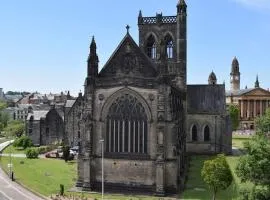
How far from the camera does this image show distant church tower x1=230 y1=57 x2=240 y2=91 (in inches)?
5765

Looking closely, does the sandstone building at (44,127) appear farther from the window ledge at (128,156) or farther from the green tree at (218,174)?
the green tree at (218,174)

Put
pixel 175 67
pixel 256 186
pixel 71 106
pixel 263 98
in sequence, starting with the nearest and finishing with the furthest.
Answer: pixel 256 186, pixel 175 67, pixel 71 106, pixel 263 98

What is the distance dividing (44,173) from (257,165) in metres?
32.6

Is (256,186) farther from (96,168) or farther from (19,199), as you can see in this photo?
(19,199)

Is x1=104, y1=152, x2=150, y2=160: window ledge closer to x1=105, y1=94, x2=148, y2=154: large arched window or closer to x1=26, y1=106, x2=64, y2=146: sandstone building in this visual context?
x1=105, y1=94, x2=148, y2=154: large arched window

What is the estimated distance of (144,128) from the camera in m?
43.9

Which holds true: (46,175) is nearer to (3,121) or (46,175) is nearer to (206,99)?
(206,99)

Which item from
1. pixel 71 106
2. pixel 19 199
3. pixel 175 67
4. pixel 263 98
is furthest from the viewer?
pixel 263 98

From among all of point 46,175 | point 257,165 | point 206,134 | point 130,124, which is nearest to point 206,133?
point 206,134

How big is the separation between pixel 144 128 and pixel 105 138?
187 inches

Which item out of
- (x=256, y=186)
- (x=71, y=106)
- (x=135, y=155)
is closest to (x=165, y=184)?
(x=135, y=155)

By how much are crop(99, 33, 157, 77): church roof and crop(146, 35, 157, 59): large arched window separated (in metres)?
18.6

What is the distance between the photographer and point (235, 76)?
14788 centimetres

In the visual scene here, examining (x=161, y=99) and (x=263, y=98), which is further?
(x=263, y=98)
